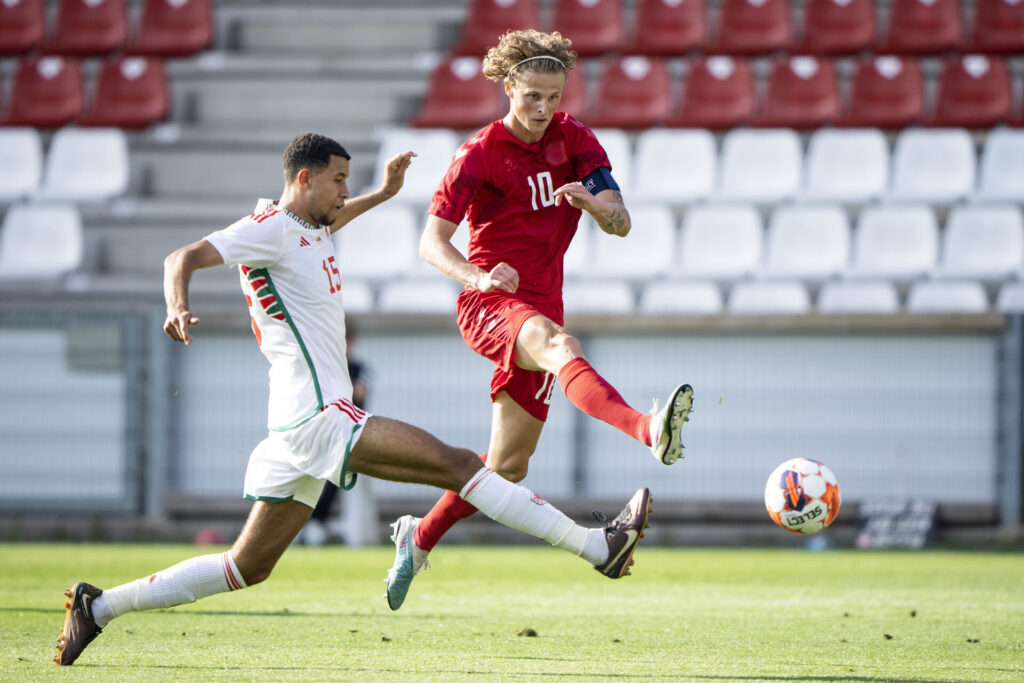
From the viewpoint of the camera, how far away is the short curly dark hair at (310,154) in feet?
16.3

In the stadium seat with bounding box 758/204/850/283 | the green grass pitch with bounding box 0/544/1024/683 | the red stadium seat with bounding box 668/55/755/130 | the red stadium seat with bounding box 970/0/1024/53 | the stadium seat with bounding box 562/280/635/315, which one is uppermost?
the red stadium seat with bounding box 970/0/1024/53

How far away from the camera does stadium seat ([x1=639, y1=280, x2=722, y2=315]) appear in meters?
13.0

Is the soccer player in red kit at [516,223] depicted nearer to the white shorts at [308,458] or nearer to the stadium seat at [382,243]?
the white shorts at [308,458]

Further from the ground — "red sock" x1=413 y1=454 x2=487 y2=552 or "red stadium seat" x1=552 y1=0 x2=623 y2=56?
"red stadium seat" x1=552 y1=0 x2=623 y2=56

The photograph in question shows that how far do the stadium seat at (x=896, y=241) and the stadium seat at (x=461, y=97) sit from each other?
4.67m

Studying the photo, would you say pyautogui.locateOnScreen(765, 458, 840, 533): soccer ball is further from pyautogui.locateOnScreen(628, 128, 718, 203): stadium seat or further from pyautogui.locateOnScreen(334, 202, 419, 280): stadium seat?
pyautogui.locateOnScreen(628, 128, 718, 203): stadium seat

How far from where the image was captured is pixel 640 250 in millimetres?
13633

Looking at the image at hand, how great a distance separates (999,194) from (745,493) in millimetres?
4509

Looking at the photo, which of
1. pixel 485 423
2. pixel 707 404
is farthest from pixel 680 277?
pixel 485 423

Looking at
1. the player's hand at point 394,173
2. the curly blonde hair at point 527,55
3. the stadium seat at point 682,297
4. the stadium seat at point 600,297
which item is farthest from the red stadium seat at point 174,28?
the curly blonde hair at point 527,55

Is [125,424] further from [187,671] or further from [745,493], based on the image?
[187,671]

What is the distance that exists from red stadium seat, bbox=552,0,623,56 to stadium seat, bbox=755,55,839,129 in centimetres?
Result: 212

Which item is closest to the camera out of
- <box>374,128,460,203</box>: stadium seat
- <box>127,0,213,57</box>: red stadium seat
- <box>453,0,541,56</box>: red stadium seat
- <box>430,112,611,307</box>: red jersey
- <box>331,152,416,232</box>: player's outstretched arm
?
<box>331,152,416,232</box>: player's outstretched arm

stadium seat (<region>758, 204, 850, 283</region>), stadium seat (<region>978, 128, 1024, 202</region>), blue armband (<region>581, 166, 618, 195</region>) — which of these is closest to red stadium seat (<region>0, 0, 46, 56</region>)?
stadium seat (<region>758, 204, 850, 283</region>)
